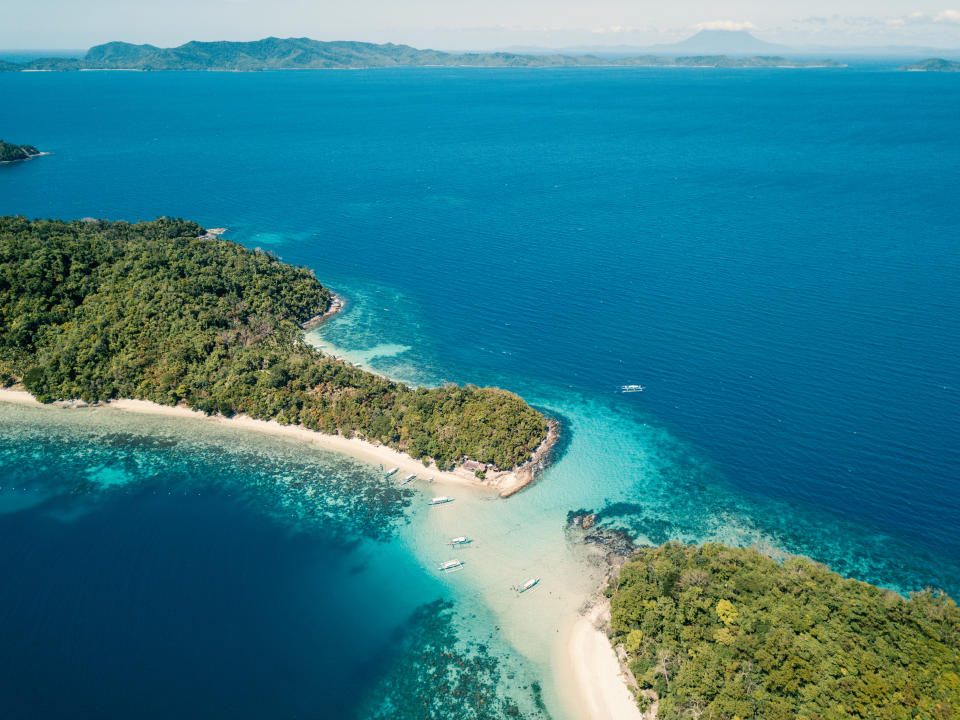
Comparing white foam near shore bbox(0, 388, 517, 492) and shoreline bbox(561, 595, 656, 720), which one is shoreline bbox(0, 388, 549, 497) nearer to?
white foam near shore bbox(0, 388, 517, 492)

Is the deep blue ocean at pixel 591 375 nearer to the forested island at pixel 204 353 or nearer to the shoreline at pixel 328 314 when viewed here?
the shoreline at pixel 328 314

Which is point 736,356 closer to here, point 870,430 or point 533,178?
point 870,430

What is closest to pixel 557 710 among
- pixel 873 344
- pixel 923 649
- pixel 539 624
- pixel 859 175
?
pixel 539 624

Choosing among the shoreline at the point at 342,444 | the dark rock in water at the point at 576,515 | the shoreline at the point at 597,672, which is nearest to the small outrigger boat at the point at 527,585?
the shoreline at the point at 597,672

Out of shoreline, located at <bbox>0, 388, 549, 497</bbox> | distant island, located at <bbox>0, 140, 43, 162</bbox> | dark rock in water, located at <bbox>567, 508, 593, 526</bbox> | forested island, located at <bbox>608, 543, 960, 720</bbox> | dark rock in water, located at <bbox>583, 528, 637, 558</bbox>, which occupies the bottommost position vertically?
dark rock in water, located at <bbox>583, 528, 637, 558</bbox>

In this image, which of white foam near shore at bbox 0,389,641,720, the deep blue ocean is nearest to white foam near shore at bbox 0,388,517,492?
white foam near shore at bbox 0,389,641,720
